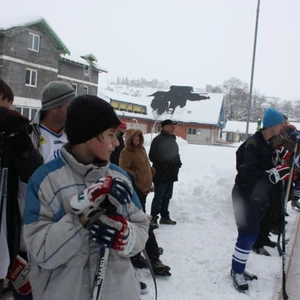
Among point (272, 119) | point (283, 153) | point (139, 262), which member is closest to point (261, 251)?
point (283, 153)

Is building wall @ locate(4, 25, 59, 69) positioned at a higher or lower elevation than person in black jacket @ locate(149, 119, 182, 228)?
higher

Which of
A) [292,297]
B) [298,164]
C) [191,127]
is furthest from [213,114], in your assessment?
[292,297]

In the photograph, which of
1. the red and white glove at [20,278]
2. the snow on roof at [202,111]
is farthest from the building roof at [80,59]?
the red and white glove at [20,278]

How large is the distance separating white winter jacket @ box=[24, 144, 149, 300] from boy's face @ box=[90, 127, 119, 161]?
67 millimetres

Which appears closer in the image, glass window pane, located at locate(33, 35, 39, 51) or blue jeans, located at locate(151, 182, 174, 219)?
blue jeans, located at locate(151, 182, 174, 219)

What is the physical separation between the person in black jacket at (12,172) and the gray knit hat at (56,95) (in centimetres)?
64

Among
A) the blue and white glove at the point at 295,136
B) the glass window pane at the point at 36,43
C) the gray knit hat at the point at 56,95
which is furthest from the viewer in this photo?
the glass window pane at the point at 36,43

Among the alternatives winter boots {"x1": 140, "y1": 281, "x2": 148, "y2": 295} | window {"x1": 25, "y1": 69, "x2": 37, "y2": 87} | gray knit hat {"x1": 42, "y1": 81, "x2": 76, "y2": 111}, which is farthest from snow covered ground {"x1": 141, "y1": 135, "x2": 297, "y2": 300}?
window {"x1": 25, "y1": 69, "x2": 37, "y2": 87}

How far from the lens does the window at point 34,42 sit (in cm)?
2586

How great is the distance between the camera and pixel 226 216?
6.55 metres

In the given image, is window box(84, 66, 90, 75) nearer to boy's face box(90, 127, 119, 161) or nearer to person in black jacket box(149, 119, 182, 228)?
person in black jacket box(149, 119, 182, 228)

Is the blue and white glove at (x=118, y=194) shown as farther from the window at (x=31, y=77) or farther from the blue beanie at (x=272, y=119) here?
the window at (x=31, y=77)

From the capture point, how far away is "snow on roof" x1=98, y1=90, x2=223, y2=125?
140 ft

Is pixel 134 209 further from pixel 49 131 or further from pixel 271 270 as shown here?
pixel 271 270
